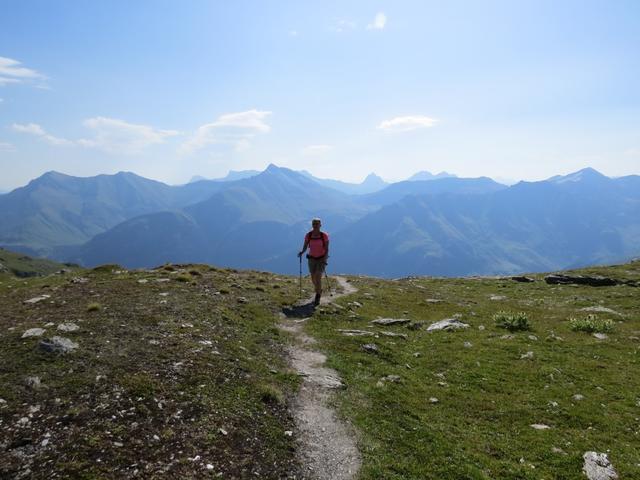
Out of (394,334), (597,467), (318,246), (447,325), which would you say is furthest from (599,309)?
(597,467)

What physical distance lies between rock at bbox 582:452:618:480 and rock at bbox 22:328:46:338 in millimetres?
18670

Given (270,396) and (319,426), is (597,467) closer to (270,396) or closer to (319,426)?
(319,426)

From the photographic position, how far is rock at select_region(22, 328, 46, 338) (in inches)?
625

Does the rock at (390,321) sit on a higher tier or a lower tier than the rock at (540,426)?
lower

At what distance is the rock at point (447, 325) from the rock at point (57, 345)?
1825cm

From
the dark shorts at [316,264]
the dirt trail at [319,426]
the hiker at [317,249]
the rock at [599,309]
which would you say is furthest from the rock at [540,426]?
the rock at [599,309]

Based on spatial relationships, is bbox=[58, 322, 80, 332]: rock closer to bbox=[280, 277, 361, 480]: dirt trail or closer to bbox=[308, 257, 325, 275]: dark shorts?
bbox=[280, 277, 361, 480]: dirt trail

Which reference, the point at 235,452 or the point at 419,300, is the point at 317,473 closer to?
the point at 235,452

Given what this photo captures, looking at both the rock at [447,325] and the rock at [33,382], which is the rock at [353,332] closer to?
the rock at [447,325]

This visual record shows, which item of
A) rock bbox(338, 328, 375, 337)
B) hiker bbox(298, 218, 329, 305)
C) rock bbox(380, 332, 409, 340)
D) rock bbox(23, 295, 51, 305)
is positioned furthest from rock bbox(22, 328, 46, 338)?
rock bbox(380, 332, 409, 340)

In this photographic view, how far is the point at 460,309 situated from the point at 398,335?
34.5 ft

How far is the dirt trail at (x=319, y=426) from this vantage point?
11135 mm

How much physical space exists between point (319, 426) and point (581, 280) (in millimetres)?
42630

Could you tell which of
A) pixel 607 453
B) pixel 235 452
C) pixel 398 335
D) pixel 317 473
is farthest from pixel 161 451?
pixel 398 335
